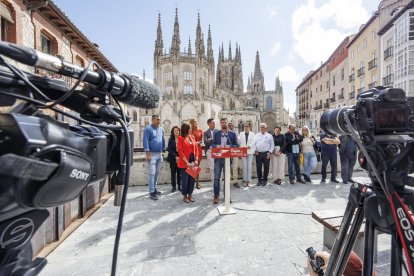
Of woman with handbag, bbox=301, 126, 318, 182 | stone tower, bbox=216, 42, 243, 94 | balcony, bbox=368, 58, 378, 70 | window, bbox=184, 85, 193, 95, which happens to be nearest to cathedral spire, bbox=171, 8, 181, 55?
window, bbox=184, 85, 193, 95

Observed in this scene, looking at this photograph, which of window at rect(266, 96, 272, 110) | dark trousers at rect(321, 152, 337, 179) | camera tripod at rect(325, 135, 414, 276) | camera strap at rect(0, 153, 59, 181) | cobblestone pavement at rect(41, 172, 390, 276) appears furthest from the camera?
window at rect(266, 96, 272, 110)

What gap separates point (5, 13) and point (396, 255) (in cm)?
1075

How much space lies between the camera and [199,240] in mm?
3402

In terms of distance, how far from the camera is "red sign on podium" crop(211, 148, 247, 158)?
4672 mm

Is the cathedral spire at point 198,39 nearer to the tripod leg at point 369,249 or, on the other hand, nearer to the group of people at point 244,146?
the group of people at point 244,146

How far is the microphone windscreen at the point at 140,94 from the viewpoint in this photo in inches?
52.4

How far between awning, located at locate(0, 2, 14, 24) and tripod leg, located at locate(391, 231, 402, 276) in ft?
34.6

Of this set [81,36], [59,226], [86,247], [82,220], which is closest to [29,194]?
[86,247]

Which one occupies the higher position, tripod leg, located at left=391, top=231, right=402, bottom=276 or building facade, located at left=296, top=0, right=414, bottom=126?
building facade, located at left=296, top=0, right=414, bottom=126

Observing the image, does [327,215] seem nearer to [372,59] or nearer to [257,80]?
[372,59]

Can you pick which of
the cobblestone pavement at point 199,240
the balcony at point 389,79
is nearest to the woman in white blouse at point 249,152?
the cobblestone pavement at point 199,240

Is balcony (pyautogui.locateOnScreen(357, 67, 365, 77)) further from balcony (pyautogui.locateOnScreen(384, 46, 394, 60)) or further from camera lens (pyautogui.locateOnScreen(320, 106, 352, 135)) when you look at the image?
camera lens (pyautogui.locateOnScreen(320, 106, 352, 135))

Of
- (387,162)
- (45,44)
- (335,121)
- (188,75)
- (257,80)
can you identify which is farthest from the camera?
(257,80)

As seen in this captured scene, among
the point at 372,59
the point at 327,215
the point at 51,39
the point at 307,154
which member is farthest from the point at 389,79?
the point at 51,39
